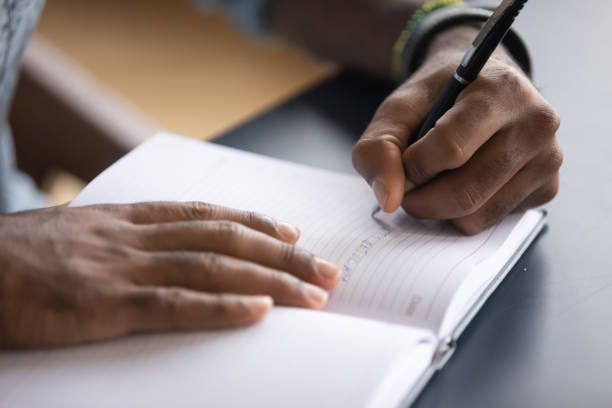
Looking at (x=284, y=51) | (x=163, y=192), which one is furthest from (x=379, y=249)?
(x=284, y=51)

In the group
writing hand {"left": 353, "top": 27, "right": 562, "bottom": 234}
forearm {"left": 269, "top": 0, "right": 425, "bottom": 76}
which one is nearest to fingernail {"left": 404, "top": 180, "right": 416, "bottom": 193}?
writing hand {"left": 353, "top": 27, "right": 562, "bottom": 234}

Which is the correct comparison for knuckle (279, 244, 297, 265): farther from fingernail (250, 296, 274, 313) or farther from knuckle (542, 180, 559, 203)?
knuckle (542, 180, 559, 203)

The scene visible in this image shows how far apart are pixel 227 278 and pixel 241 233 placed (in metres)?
0.04

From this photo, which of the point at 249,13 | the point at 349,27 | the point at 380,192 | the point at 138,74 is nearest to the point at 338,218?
the point at 380,192

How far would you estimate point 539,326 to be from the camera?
1.71ft

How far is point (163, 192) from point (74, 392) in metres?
0.22

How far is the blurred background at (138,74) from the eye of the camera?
186cm

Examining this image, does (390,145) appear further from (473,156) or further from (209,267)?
(209,267)

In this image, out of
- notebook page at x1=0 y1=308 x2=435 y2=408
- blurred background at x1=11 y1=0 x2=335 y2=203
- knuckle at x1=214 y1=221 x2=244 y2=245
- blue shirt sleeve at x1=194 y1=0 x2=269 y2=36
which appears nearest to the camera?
notebook page at x1=0 y1=308 x2=435 y2=408

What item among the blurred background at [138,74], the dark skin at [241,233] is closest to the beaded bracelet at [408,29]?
the dark skin at [241,233]

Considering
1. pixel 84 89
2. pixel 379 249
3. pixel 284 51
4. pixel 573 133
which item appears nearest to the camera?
→ pixel 379 249

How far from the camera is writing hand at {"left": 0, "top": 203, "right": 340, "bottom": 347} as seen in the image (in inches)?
18.4

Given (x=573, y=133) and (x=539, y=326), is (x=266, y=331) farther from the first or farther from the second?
(x=573, y=133)

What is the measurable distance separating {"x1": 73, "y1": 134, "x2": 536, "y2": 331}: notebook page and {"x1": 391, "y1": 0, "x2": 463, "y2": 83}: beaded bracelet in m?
0.24
